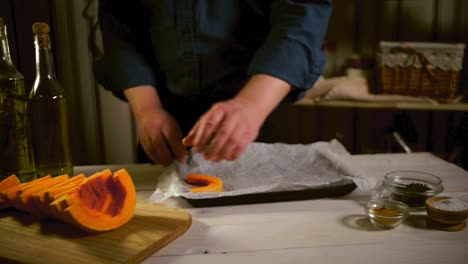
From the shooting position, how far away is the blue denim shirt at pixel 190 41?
1.14 m

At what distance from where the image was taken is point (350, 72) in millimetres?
2318

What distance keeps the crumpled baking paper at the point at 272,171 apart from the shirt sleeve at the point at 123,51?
27 centimetres

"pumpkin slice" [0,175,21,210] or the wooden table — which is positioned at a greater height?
"pumpkin slice" [0,175,21,210]

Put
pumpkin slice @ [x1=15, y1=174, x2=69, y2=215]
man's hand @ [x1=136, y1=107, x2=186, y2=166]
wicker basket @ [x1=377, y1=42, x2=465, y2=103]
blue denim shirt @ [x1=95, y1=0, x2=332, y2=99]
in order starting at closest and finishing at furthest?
pumpkin slice @ [x1=15, y1=174, x2=69, y2=215] → man's hand @ [x1=136, y1=107, x2=186, y2=166] → blue denim shirt @ [x1=95, y1=0, x2=332, y2=99] → wicker basket @ [x1=377, y1=42, x2=465, y2=103]

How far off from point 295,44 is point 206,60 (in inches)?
10.3

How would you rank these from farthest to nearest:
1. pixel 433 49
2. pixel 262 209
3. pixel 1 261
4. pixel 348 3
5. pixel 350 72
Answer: pixel 348 3
pixel 350 72
pixel 433 49
pixel 262 209
pixel 1 261

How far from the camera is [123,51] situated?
47.8 inches

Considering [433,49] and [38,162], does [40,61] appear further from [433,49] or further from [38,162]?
[433,49]

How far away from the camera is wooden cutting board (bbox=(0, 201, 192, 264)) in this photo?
65 cm

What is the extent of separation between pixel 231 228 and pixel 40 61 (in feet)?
1.43

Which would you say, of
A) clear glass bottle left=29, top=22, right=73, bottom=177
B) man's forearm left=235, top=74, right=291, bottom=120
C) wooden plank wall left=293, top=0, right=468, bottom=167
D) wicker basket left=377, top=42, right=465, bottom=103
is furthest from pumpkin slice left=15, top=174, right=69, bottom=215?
wooden plank wall left=293, top=0, right=468, bottom=167

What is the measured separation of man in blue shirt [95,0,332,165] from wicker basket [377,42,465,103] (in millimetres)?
1090

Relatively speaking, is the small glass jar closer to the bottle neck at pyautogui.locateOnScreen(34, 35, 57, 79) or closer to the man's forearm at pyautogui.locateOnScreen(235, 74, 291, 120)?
the man's forearm at pyautogui.locateOnScreen(235, 74, 291, 120)

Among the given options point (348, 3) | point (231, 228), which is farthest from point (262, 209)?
point (348, 3)
